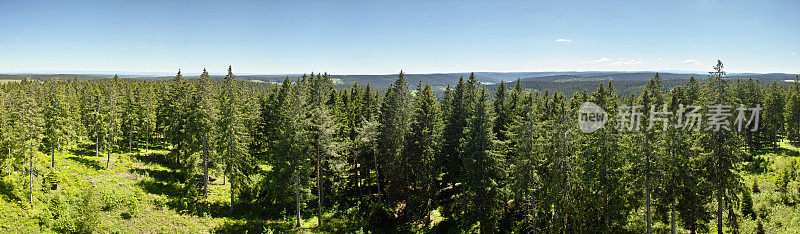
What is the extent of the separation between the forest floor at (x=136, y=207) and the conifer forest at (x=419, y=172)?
143 mm

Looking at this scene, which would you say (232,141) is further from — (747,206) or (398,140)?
(747,206)

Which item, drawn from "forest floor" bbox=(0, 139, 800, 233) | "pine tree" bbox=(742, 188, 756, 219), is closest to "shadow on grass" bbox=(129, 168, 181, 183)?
"forest floor" bbox=(0, 139, 800, 233)

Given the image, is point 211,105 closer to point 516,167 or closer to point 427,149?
point 427,149

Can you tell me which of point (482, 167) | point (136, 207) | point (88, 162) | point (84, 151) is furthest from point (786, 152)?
point (84, 151)

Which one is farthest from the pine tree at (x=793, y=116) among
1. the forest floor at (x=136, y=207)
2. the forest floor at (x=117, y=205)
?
the forest floor at (x=117, y=205)

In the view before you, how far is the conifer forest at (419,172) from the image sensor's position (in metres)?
20.1

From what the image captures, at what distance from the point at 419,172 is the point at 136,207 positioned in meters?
22.5

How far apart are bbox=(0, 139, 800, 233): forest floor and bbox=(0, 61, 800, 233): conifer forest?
0.47ft

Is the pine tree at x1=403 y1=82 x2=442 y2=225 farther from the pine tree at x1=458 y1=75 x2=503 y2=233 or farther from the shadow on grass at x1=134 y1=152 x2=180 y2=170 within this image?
the shadow on grass at x1=134 y1=152 x2=180 y2=170

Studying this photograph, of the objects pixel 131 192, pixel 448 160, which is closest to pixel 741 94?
pixel 448 160

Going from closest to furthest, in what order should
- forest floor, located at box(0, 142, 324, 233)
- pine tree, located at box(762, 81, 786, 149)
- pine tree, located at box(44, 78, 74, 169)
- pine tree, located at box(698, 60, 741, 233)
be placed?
1. pine tree, located at box(698, 60, 741, 233)
2. forest floor, located at box(0, 142, 324, 233)
3. pine tree, located at box(44, 78, 74, 169)
4. pine tree, located at box(762, 81, 786, 149)

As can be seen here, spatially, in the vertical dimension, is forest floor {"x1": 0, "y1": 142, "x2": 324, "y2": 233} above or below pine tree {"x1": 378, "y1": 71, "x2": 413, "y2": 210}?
below

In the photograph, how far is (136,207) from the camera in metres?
26.2

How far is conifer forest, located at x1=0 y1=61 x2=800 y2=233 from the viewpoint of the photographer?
66.1 ft
